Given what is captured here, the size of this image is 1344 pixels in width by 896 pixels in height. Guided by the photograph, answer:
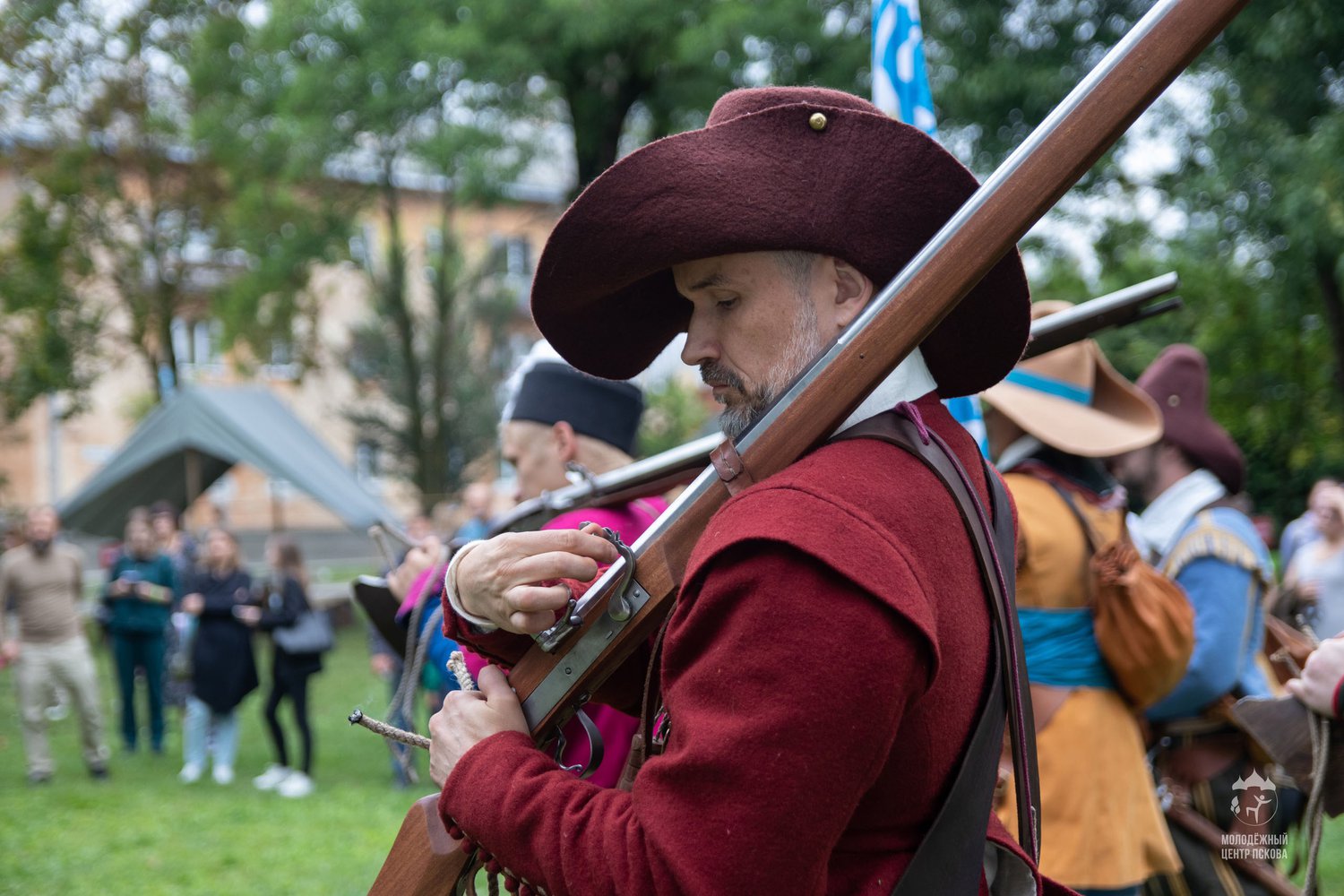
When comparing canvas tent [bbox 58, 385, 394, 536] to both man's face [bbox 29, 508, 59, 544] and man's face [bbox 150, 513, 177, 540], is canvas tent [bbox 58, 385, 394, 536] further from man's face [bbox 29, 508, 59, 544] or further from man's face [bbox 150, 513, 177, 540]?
man's face [bbox 29, 508, 59, 544]

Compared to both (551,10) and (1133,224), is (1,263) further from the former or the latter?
(1133,224)

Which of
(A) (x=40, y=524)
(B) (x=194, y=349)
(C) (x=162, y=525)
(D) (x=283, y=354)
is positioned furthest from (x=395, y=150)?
(B) (x=194, y=349)

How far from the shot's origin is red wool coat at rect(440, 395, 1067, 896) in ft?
4.86

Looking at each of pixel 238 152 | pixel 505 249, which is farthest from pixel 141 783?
pixel 505 249

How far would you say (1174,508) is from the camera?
4711 millimetres

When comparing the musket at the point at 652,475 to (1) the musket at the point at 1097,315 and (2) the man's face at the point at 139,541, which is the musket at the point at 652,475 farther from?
(2) the man's face at the point at 139,541

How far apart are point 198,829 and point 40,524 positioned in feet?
12.2

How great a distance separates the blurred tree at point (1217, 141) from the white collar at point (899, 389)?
31.0ft

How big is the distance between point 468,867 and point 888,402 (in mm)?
Result: 1011

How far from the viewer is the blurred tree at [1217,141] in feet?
33.2

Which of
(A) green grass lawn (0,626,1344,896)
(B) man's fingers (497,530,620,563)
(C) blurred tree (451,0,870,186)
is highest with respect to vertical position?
(C) blurred tree (451,0,870,186)

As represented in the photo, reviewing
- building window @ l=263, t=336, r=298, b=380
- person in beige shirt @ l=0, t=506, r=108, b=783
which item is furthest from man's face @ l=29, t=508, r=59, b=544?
building window @ l=263, t=336, r=298, b=380

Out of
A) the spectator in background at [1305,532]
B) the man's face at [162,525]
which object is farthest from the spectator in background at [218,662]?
the spectator in background at [1305,532]

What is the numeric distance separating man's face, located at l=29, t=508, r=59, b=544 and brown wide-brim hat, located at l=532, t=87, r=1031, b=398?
10581 millimetres
